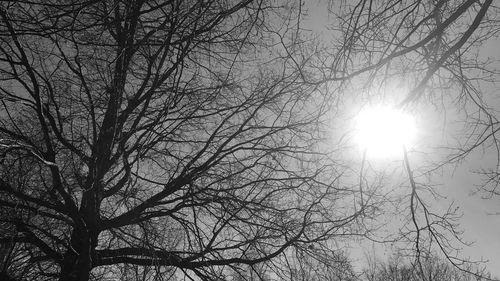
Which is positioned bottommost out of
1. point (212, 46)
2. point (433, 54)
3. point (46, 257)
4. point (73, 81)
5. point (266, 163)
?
point (46, 257)

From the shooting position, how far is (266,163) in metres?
5.59

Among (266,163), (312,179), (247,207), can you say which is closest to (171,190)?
(247,207)

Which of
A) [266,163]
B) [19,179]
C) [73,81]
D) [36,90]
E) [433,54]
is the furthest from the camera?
[266,163]

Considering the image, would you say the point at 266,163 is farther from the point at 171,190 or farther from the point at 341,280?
the point at 341,280

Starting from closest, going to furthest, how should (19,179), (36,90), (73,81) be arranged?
(36,90), (19,179), (73,81)

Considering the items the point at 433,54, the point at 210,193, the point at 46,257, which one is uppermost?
the point at 433,54

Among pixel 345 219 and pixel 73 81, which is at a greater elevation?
pixel 73 81

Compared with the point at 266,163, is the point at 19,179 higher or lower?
lower

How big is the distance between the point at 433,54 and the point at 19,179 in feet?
14.8

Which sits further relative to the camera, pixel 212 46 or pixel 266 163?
pixel 266 163

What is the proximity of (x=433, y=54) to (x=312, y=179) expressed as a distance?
2.39 m

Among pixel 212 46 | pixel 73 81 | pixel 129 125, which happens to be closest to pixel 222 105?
pixel 212 46

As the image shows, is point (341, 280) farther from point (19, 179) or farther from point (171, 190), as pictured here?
point (19, 179)

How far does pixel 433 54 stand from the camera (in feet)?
11.0
